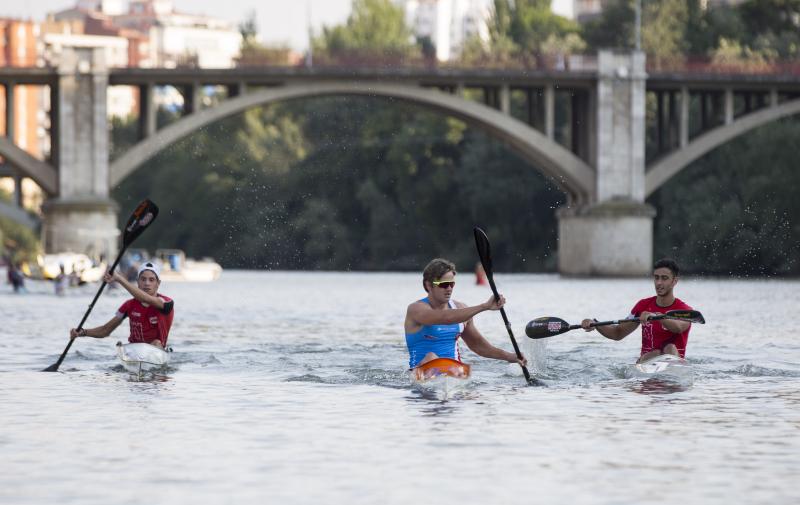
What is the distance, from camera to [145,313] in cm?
1766

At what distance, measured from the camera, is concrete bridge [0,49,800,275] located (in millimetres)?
56469

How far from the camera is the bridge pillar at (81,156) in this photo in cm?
5781

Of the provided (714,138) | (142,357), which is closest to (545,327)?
(142,357)

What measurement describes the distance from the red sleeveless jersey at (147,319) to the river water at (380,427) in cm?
50

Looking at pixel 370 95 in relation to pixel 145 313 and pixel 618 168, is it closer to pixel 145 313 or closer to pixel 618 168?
pixel 618 168

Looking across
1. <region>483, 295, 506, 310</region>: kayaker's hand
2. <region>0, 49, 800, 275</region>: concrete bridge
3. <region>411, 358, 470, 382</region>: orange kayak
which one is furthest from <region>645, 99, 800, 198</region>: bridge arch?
<region>483, 295, 506, 310</region>: kayaker's hand

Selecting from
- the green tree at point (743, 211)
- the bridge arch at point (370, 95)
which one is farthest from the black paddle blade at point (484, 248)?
the green tree at point (743, 211)

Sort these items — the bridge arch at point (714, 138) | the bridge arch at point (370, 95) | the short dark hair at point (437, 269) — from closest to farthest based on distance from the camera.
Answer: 1. the short dark hair at point (437, 269)
2. the bridge arch at point (370, 95)
3. the bridge arch at point (714, 138)

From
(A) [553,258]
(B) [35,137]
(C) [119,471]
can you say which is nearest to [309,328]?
(C) [119,471]

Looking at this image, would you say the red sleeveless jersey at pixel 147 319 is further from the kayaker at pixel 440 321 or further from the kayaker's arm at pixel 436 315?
the kayaker's arm at pixel 436 315

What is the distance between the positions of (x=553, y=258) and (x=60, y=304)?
129 feet

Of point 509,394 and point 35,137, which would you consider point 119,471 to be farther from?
point 35,137

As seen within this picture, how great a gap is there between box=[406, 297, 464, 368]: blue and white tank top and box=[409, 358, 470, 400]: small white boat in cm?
11

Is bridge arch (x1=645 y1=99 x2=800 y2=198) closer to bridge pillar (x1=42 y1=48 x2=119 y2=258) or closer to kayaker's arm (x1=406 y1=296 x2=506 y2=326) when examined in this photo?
bridge pillar (x1=42 y1=48 x2=119 y2=258)
